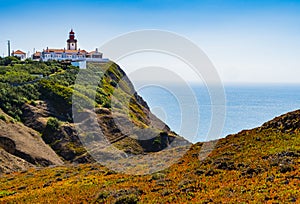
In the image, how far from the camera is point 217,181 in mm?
18547

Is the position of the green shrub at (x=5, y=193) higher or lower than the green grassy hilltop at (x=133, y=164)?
lower

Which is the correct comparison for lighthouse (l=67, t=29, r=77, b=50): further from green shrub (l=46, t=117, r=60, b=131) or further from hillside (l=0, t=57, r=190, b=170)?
green shrub (l=46, t=117, r=60, b=131)

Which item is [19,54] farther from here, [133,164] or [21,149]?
[133,164]

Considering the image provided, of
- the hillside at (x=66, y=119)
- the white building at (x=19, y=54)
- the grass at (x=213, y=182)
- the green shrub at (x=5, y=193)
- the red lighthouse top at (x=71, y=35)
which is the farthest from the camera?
the red lighthouse top at (x=71, y=35)

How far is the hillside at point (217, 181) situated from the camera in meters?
15.4

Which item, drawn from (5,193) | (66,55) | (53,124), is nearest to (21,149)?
(53,124)

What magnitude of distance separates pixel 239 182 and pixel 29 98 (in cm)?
5784

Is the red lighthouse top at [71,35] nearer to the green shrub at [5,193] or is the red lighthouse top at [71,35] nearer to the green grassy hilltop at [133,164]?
the green grassy hilltop at [133,164]

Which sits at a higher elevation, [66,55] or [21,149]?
[66,55]

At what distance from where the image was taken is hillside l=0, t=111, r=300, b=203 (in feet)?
50.6

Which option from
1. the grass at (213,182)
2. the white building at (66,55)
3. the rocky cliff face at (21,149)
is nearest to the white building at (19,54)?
the white building at (66,55)

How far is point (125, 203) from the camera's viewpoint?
17.4m

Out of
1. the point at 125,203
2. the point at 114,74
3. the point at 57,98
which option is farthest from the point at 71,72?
the point at 125,203

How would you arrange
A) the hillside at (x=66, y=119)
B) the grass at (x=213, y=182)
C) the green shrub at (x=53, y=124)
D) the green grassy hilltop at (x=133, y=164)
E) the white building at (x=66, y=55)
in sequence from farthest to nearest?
the white building at (x=66, y=55) < the green shrub at (x=53, y=124) < the hillside at (x=66, y=119) < the green grassy hilltop at (x=133, y=164) < the grass at (x=213, y=182)
